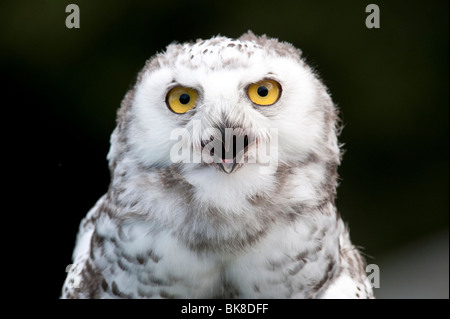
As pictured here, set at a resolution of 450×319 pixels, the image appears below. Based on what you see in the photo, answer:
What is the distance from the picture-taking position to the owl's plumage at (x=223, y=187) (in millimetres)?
1604

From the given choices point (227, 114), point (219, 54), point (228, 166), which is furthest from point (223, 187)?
point (219, 54)

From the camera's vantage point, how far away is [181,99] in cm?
163

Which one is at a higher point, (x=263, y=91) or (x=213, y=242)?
(x=263, y=91)

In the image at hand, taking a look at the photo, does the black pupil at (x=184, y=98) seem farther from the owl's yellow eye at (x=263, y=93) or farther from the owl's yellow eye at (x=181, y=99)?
the owl's yellow eye at (x=263, y=93)

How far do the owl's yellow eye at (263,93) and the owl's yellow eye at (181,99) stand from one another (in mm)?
168

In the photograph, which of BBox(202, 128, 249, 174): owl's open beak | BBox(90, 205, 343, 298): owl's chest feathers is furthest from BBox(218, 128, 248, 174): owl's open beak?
BBox(90, 205, 343, 298): owl's chest feathers

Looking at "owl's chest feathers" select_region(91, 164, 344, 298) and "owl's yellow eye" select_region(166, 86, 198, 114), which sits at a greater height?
"owl's yellow eye" select_region(166, 86, 198, 114)

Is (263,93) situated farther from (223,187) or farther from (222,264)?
(222,264)

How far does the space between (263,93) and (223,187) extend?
303 millimetres

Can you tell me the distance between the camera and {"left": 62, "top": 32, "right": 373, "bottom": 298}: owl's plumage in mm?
1604

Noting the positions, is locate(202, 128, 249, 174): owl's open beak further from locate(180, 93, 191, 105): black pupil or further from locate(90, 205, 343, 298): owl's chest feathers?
locate(90, 205, 343, 298): owl's chest feathers

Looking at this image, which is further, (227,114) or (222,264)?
(222,264)

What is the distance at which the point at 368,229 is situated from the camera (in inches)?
150

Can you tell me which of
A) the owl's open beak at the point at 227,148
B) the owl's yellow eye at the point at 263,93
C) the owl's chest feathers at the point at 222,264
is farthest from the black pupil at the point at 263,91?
the owl's chest feathers at the point at 222,264
